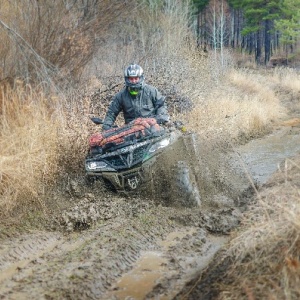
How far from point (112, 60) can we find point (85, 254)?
35.9 feet

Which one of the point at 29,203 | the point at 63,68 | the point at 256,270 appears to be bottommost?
the point at 29,203

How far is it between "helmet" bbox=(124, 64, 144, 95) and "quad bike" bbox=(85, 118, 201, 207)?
86 cm

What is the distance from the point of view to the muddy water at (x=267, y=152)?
36.4 ft

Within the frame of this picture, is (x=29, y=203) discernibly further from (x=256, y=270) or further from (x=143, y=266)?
(x=256, y=270)

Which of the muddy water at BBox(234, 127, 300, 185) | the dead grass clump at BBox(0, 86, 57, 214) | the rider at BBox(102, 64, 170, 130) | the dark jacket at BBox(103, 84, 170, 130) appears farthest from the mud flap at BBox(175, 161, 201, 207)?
the dead grass clump at BBox(0, 86, 57, 214)

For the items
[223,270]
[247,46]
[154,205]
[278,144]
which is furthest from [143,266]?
[247,46]

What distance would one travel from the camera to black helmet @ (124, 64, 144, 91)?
29.9 ft

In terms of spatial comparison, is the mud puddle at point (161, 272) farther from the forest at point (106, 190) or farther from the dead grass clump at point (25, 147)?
the dead grass clump at point (25, 147)

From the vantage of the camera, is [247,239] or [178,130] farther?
[178,130]

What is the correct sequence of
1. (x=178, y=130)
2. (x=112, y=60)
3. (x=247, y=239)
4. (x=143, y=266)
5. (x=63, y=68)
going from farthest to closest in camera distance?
1. (x=112, y=60)
2. (x=63, y=68)
3. (x=178, y=130)
4. (x=143, y=266)
5. (x=247, y=239)

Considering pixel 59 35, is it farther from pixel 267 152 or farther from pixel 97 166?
pixel 267 152

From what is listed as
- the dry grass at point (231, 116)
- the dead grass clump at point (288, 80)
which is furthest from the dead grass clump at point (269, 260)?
the dead grass clump at point (288, 80)

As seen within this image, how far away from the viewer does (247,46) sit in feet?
165

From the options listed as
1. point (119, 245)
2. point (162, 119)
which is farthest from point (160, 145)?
point (119, 245)
